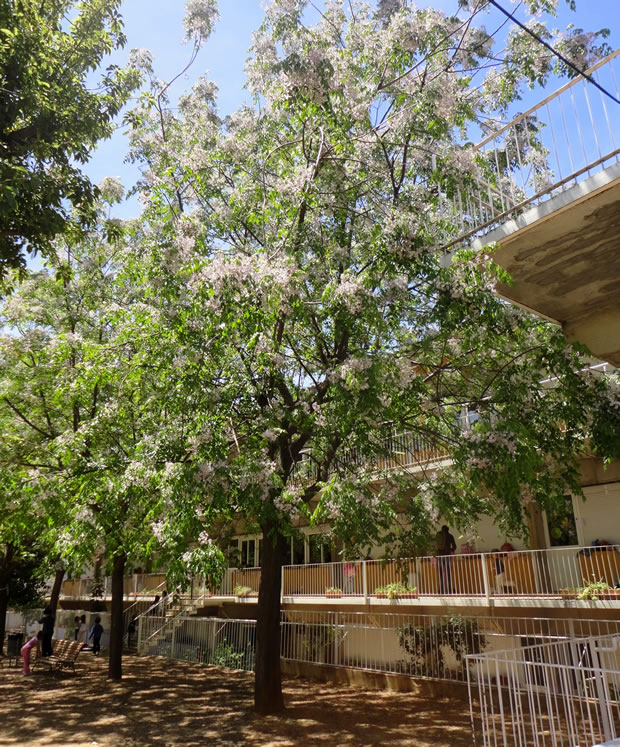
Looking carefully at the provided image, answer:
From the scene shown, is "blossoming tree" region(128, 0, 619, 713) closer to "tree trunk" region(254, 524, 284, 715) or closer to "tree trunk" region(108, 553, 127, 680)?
"tree trunk" region(254, 524, 284, 715)

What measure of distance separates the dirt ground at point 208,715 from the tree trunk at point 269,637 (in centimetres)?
32

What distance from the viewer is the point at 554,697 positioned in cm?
885

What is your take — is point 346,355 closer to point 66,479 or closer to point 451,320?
point 451,320

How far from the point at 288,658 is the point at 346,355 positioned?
11.7 meters

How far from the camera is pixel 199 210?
1177 cm

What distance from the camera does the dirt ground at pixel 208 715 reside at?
1027cm

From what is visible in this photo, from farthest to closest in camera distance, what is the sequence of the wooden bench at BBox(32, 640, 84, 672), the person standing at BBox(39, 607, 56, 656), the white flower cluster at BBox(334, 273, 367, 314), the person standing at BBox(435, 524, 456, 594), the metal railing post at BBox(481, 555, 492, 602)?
the person standing at BBox(39, 607, 56, 656) < the wooden bench at BBox(32, 640, 84, 672) < the person standing at BBox(435, 524, 456, 594) < the metal railing post at BBox(481, 555, 492, 602) < the white flower cluster at BBox(334, 273, 367, 314)

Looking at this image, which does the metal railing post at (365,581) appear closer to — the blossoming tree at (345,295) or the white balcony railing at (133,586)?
the blossoming tree at (345,295)

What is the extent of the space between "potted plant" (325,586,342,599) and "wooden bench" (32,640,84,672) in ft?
24.4

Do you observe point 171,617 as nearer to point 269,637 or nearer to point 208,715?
point 208,715

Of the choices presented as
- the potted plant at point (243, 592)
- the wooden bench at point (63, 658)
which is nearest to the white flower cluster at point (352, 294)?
the wooden bench at point (63, 658)

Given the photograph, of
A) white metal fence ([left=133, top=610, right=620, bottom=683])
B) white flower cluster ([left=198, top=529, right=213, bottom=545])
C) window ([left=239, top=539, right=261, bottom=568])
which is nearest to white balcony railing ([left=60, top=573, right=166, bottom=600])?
window ([left=239, top=539, right=261, bottom=568])

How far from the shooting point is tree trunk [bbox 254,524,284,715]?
11.8 m

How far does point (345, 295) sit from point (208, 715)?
29.6 feet
